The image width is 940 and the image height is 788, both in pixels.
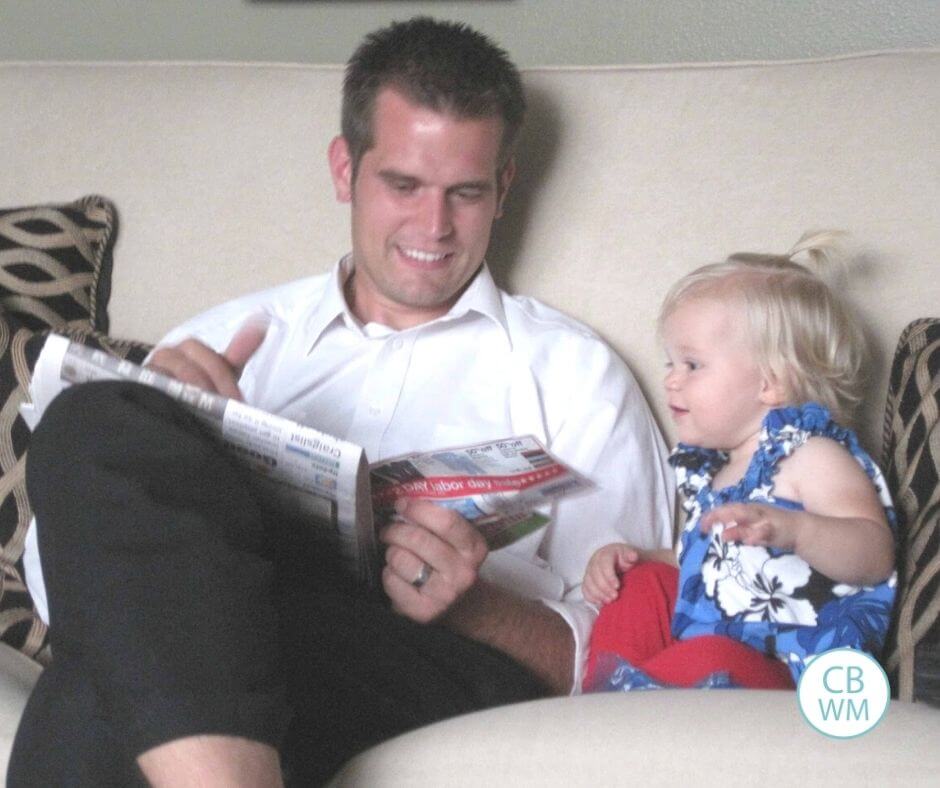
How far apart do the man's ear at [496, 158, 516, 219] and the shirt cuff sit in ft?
1.81

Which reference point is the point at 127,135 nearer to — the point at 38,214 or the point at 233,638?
the point at 38,214

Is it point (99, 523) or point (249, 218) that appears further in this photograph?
point (249, 218)

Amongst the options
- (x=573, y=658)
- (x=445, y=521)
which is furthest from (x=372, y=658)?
(x=573, y=658)

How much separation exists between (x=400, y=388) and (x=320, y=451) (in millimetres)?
558

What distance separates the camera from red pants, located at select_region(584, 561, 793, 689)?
1.32 m

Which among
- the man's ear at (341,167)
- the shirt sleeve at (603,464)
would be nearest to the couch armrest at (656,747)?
the shirt sleeve at (603,464)

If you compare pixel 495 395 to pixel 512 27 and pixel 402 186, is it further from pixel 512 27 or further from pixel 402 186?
pixel 512 27

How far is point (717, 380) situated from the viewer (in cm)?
146

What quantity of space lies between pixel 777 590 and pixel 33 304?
3.71ft

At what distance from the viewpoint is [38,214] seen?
6.21 ft

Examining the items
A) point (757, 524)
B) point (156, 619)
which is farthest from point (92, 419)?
point (757, 524)

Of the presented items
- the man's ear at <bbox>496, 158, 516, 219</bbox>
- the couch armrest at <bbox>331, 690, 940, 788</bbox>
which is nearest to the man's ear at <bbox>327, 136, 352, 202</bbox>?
the man's ear at <bbox>496, 158, 516, 219</bbox>

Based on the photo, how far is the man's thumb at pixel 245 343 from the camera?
155cm

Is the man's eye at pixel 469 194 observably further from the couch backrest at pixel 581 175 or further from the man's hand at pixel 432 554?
the man's hand at pixel 432 554
